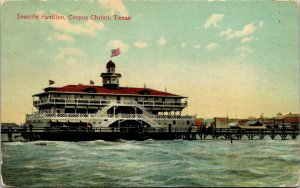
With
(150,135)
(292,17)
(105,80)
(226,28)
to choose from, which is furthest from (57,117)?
(292,17)

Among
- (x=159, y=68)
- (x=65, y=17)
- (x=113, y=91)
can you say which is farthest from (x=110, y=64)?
(x=113, y=91)

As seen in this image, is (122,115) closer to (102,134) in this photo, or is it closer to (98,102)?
(98,102)

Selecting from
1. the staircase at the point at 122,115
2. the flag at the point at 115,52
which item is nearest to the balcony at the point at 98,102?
the staircase at the point at 122,115

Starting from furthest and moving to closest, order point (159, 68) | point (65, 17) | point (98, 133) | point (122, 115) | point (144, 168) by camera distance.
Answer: point (122, 115) → point (98, 133) → point (159, 68) → point (144, 168) → point (65, 17)

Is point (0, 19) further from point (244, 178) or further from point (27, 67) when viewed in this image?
point (244, 178)

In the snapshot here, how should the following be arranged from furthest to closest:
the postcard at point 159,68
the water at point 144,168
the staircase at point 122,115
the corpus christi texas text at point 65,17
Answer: the staircase at point 122,115, the corpus christi texas text at point 65,17, the postcard at point 159,68, the water at point 144,168

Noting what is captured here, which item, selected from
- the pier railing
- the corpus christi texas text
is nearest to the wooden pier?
the pier railing

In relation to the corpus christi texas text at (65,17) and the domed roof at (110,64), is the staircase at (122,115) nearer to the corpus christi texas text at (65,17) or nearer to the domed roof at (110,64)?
the domed roof at (110,64)

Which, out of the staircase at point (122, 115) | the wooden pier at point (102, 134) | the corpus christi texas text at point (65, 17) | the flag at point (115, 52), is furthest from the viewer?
the staircase at point (122, 115)
